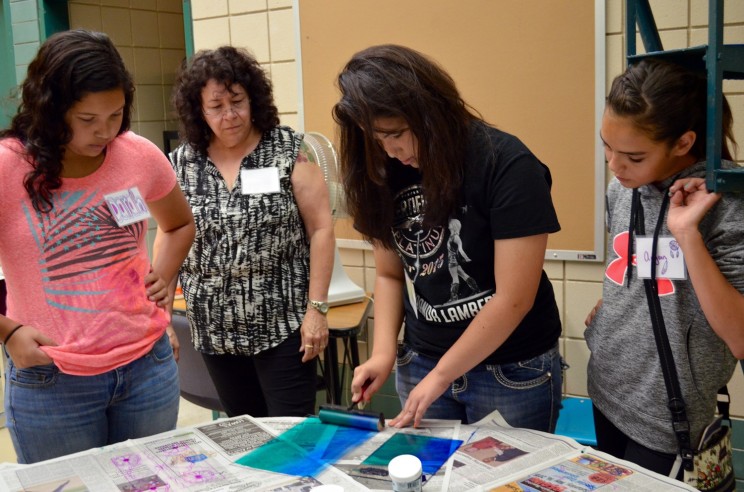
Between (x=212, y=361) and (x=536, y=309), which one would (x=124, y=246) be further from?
(x=536, y=309)

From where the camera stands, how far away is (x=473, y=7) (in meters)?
2.60

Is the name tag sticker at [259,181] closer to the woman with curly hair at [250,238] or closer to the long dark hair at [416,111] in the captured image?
the woman with curly hair at [250,238]

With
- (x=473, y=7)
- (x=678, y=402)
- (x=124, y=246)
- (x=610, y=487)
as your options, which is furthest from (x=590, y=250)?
(x=124, y=246)

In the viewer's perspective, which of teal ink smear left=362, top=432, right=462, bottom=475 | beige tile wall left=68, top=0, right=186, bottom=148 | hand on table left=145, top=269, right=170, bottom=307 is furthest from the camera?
beige tile wall left=68, top=0, right=186, bottom=148

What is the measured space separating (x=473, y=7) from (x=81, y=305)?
1815 mm

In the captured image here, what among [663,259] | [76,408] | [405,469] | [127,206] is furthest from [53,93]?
[663,259]

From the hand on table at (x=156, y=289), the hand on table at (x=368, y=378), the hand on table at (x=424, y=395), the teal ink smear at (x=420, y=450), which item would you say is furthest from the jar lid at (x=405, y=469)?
the hand on table at (x=156, y=289)

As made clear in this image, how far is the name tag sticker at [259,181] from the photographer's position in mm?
2018

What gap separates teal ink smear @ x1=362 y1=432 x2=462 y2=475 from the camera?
1.26 m

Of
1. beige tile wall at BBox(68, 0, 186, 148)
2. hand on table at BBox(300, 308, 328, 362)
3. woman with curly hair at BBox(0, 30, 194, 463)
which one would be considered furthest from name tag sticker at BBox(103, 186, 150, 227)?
beige tile wall at BBox(68, 0, 186, 148)

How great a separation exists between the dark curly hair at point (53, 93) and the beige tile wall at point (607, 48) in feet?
5.56

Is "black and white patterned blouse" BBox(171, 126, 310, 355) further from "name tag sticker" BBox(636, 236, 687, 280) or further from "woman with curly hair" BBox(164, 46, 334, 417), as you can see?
"name tag sticker" BBox(636, 236, 687, 280)

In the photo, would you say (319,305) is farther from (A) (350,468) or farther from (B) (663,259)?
(B) (663,259)

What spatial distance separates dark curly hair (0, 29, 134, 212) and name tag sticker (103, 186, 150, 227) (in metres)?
0.12
